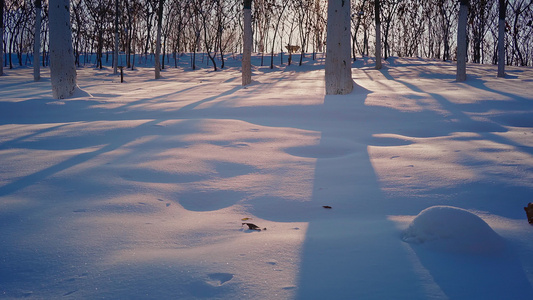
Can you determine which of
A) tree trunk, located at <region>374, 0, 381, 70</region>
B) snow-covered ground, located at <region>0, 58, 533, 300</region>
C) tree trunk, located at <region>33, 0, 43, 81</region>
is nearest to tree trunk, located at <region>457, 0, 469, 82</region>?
tree trunk, located at <region>374, 0, 381, 70</region>

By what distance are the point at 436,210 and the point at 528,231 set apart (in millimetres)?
512

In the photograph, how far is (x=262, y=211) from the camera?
7.60 feet

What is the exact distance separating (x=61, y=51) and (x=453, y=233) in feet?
26.9

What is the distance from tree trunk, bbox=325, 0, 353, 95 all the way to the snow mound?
6356mm

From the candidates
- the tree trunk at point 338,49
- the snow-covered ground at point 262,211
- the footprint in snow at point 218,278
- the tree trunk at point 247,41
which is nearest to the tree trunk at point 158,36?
the tree trunk at point 247,41

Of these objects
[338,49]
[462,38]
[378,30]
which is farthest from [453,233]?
[378,30]

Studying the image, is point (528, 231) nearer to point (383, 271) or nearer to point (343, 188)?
point (383, 271)

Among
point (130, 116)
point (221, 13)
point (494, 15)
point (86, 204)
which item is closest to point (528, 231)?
point (86, 204)

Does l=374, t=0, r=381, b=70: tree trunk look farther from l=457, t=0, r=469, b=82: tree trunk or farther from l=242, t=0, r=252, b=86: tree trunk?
l=242, t=0, r=252, b=86: tree trunk

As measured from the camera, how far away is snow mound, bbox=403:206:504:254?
170 cm

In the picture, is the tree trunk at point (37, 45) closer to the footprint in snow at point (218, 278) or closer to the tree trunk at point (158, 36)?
the tree trunk at point (158, 36)

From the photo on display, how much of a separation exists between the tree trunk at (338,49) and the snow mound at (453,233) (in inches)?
250

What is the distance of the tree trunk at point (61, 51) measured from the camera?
7496 mm

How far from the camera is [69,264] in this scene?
1623mm
